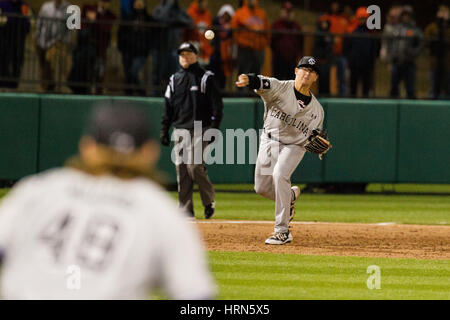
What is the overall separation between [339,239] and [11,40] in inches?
311

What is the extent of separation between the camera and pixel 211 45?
18000 millimetres

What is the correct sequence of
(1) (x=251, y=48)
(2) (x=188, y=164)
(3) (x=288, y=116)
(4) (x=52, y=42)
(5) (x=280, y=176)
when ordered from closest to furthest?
1. (5) (x=280, y=176)
2. (3) (x=288, y=116)
3. (2) (x=188, y=164)
4. (4) (x=52, y=42)
5. (1) (x=251, y=48)

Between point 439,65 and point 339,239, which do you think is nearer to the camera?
point 339,239

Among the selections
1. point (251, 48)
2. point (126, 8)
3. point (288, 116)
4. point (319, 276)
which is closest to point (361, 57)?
point (251, 48)

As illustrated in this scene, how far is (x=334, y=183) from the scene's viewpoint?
61.2 feet

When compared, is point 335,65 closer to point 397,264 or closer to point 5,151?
point 5,151

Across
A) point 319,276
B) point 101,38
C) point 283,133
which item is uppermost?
point 101,38

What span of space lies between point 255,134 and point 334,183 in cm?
204

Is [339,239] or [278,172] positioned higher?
[278,172]

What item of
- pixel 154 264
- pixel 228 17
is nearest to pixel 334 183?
pixel 228 17

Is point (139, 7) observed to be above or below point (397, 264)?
above

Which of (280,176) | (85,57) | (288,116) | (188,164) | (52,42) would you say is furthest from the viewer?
(85,57)

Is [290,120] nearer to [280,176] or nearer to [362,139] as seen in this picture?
[280,176]

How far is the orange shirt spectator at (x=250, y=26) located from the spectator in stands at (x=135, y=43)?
1599mm
